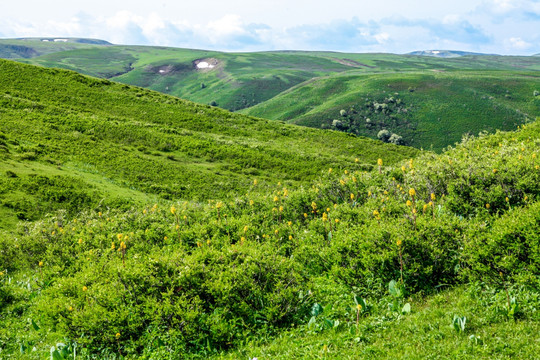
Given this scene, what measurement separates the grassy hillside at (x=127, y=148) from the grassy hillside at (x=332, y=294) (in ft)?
47.5

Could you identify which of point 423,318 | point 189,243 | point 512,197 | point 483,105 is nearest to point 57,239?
point 189,243

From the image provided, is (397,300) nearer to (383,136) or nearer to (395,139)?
(395,139)

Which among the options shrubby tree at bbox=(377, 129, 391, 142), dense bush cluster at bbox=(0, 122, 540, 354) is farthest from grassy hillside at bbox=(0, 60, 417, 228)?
shrubby tree at bbox=(377, 129, 391, 142)

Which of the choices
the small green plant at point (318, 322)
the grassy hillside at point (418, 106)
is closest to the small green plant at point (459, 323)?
the small green plant at point (318, 322)

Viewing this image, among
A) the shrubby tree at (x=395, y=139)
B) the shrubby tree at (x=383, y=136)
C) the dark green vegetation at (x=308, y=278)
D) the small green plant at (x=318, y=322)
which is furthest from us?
the shrubby tree at (x=383, y=136)

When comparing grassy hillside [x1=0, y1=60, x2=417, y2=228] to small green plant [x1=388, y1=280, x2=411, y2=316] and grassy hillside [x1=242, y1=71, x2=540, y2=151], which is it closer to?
small green plant [x1=388, y1=280, x2=411, y2=316]

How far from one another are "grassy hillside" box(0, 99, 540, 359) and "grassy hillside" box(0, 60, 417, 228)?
47.5 feet

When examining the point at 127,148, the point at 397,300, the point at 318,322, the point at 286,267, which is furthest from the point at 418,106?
the point at 318,322

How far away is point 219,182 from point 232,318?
1101 inches

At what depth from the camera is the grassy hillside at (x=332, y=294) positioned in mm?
6012

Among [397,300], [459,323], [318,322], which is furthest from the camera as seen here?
[397,300]

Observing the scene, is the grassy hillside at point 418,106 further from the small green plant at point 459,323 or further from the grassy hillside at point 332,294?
the small green plant at point 459,323

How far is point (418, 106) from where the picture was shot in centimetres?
12519

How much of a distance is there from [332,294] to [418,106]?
425 feet
